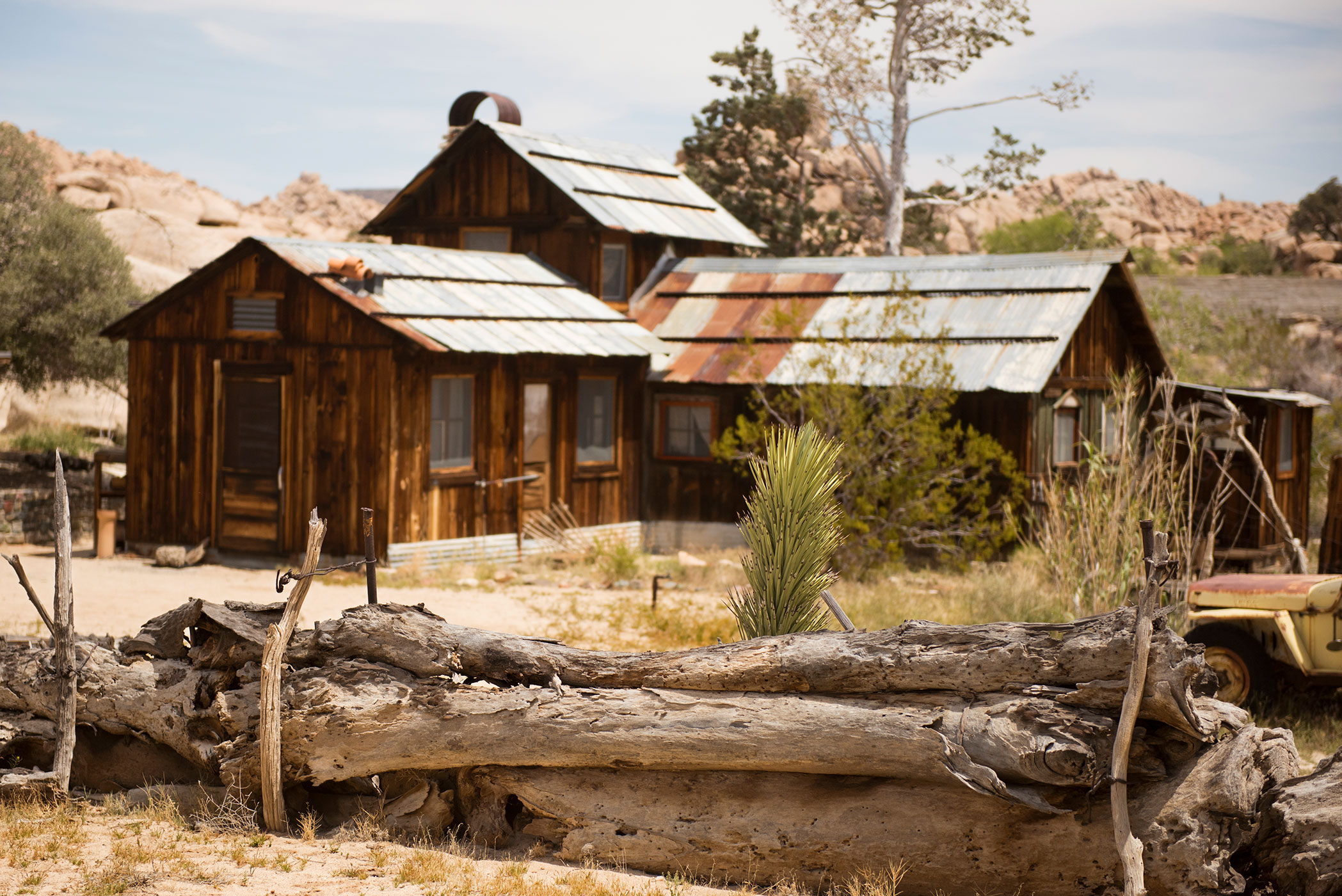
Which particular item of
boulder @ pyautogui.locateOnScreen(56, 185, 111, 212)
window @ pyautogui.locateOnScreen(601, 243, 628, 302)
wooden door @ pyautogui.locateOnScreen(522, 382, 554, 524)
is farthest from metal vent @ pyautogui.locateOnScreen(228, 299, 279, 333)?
boulder @ pyautogui.locateOnScreen(56, 185, 111, 212)

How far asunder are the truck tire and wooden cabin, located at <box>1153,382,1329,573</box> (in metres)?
6.49

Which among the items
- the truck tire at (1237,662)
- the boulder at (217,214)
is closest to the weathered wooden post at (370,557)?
the truck tire at (1237,662)

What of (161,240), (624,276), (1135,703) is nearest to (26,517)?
(624,276)

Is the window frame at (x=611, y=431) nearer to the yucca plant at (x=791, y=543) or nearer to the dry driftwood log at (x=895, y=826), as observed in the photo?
the yucca plant at (x=791, y=543)

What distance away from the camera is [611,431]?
1919 cm

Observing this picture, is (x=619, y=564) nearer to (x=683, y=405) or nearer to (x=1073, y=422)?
(x=683, y=405)

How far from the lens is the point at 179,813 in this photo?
7.58 meters

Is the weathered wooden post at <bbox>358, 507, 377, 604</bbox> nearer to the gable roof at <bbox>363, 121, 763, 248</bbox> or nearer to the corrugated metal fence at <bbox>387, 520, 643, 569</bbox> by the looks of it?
the corrugated metal fence at <bbox>387, 520, 643, 569</bbox>

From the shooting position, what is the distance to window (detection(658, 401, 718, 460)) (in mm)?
19312

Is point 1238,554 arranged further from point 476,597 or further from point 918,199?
point 918,199

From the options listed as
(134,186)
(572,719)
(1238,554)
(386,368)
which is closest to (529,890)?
(572,719)

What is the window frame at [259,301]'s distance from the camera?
1622 cm

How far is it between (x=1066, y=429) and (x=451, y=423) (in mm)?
8635

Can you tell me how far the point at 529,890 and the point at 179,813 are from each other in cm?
253
